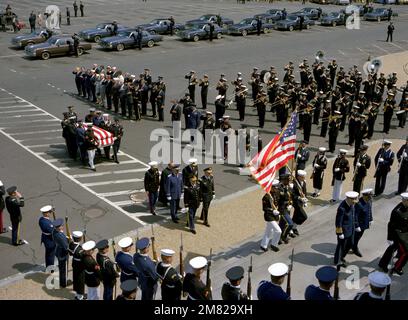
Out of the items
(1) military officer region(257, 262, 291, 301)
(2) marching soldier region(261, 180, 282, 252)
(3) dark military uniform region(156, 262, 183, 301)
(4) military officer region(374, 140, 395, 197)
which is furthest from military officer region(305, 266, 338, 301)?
(4) military officer region(374, 140, 395, 197)

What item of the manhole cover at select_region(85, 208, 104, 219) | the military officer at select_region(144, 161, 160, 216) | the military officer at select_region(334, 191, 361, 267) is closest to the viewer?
the military officer at select_region(334, 191, 361, 267)

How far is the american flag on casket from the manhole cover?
349 cm

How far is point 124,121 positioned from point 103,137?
5.18m

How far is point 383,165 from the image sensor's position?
15.1 metres

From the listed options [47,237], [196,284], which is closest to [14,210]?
[47,237]

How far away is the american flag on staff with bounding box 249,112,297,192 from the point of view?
11695 mm

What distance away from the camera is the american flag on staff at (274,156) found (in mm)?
11695

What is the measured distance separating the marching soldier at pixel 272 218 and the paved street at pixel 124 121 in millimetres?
708

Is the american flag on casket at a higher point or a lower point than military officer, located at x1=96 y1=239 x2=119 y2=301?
higher

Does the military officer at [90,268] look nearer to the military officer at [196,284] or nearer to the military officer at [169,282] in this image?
the military officer at [169,282]

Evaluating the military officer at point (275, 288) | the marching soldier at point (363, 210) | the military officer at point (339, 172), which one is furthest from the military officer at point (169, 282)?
the military officer at point (339, 172)

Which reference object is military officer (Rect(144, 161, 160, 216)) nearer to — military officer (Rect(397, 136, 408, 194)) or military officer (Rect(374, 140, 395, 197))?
military officer (Rect(374, 140, 395, 197))

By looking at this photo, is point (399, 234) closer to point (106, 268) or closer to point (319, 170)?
point (319, 170)
